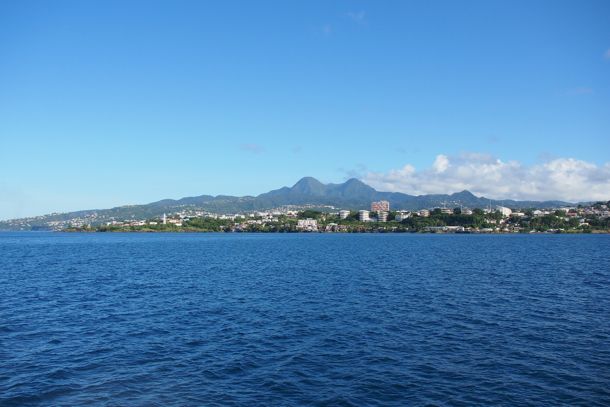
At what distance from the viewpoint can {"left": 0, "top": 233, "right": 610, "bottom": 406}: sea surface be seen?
18.2 meters

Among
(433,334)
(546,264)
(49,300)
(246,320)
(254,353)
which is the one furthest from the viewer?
(546,264)

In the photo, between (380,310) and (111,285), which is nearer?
(380,310)

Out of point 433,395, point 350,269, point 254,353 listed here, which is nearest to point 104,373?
point 254,353

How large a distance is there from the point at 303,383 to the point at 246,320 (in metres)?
12.4

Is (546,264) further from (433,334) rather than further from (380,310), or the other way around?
(433,334)

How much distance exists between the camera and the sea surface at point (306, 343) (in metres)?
18.2

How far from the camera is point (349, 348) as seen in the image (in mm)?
24297

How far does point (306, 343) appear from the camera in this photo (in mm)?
25234

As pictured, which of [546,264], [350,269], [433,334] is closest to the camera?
[433,334]

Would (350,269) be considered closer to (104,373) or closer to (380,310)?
(380,310)

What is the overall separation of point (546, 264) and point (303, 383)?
2513 inches

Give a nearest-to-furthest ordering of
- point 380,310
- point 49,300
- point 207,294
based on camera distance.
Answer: point 380,310
point 49,300
point 207,294

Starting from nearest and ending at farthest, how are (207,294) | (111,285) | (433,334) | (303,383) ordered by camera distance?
(303,383) → (433,334) → (207,294) → (111,285)

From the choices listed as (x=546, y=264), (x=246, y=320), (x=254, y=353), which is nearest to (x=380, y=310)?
(x=246, y=320)
